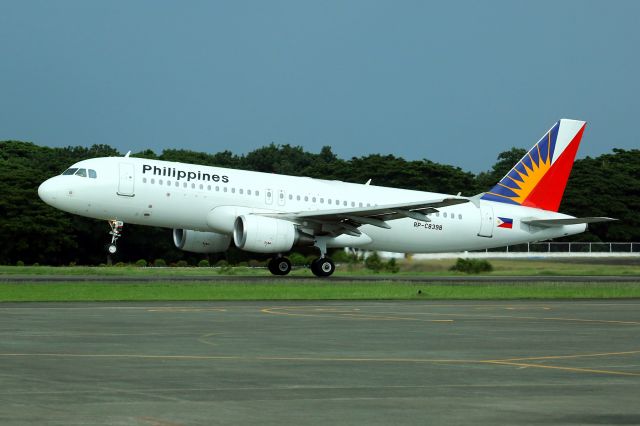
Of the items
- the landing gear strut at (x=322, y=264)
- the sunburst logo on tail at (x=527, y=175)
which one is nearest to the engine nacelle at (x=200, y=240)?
the landing gear strut at (x=322, y=264)

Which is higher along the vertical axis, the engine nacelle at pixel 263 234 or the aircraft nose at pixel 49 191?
the aircraft nose at pixel 49 191

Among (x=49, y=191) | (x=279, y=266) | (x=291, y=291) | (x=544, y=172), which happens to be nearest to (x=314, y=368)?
(x=291, y=291)

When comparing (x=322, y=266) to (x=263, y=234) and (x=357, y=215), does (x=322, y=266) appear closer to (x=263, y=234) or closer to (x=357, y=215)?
(x=357, y=215)

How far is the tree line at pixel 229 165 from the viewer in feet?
261

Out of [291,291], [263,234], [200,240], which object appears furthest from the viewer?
[200,240]

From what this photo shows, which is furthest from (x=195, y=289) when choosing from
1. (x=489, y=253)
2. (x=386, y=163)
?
(x=386, y=163)

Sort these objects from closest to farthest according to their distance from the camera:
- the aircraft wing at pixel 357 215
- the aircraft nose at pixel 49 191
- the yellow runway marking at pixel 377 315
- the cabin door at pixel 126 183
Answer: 1. the yellow runway marking at pixel 377 315
2. the aircraft wing at pixel 357 215
3. the cabin door at pixel 126 183
4. the aircraft nose at pixel 49 191

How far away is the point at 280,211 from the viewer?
151ft

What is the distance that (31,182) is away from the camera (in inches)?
3344

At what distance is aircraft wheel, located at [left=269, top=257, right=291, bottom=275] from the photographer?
47.0m

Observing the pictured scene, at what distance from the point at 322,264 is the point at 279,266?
73.9 inches

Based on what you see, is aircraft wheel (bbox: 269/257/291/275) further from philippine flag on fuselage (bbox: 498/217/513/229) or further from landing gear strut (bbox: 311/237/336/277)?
philippine flag on fuselage (bbox: 498/217/513/229)

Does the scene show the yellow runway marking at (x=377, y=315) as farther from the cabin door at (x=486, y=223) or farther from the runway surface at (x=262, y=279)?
the cabin door at (x=486, y=223)

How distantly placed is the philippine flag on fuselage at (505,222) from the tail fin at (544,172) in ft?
4.27
